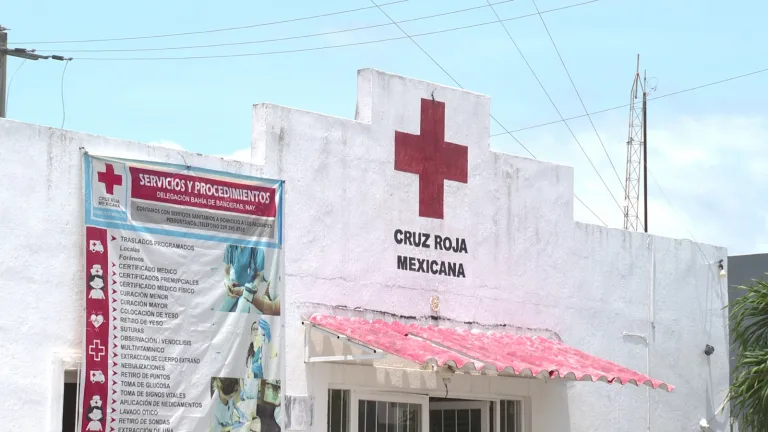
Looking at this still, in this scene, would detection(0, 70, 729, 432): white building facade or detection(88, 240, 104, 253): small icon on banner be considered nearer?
detection(0, 70, 729, 432): white building facade

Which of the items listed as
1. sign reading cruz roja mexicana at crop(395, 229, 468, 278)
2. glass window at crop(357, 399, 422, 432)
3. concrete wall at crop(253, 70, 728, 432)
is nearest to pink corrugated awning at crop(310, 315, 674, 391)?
concrete wall at crop(253, 70, 728, 432)

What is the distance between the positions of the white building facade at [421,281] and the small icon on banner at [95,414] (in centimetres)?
30

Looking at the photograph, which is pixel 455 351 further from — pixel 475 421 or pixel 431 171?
pixel 475 421

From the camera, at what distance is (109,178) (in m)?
11.3

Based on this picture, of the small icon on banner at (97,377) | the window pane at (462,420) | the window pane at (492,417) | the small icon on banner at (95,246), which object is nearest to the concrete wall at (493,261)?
the window pane at (492,417)

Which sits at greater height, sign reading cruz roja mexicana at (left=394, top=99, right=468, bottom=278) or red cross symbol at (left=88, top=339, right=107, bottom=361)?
sign reading cruz roja mexicana at (left=394, top=99, right=468, bottom=278)

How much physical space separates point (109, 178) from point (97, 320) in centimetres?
129

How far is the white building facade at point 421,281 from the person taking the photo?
10.9 meters

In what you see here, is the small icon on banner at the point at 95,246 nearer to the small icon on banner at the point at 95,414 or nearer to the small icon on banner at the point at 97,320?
the small icon on banner at the point at 97,320

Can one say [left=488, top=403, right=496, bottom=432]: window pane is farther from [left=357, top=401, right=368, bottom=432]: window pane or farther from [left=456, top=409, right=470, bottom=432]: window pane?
[left=357, top=401, right=368, bottom=432]: window pane

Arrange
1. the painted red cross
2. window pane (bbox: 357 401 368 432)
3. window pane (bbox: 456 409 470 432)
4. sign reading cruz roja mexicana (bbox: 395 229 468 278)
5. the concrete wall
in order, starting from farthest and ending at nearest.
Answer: window pane (bbox: 456 409 470 432) < the painted red cross < sign reading cruz roja mexicana (bbox: 395 229 468 278) < window pane (bbox: 357 401 368 432) < the concrete wall

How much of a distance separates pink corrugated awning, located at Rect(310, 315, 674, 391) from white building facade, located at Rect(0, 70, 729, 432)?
0.03m

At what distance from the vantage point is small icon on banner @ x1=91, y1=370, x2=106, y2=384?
35.5 feet

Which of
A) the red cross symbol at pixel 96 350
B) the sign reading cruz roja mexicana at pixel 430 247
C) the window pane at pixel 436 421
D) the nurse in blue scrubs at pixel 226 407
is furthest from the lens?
the window pane at pixel 436 421
